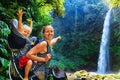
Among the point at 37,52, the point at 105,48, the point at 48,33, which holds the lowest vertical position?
the point at 105,48

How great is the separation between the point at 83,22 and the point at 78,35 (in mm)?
861

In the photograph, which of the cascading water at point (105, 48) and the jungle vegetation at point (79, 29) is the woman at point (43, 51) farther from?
the cascading water at point (105, 48)

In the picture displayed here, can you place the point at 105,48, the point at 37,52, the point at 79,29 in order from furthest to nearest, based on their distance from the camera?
the point at 105,48
the point at 79,29
the point at 37,52

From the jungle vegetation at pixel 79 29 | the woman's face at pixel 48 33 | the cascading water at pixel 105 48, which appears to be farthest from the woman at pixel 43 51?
the cascading water at pixel 105 48

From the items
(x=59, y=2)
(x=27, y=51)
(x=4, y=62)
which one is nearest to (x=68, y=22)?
(x=59, y=2)

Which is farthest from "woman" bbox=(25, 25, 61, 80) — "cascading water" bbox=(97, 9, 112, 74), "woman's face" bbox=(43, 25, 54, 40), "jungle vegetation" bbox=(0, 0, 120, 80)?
"cascading water" bbox=(97, 9, 112, 74)

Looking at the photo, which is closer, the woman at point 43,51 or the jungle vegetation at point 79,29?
the woman at point 43,51

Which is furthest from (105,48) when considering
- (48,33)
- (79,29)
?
(48,33)

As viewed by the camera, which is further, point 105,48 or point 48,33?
point 105,48

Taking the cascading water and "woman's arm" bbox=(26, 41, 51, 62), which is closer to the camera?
"woman's arm" bbox=(26, 41, 51, 62)

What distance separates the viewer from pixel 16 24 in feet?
8.80

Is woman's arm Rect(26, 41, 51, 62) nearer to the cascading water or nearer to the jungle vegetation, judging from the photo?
the jungle vegetation

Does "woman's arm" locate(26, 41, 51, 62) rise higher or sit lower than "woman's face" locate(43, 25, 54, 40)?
lower

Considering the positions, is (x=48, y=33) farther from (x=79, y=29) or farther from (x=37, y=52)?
(x=79, y=29)
